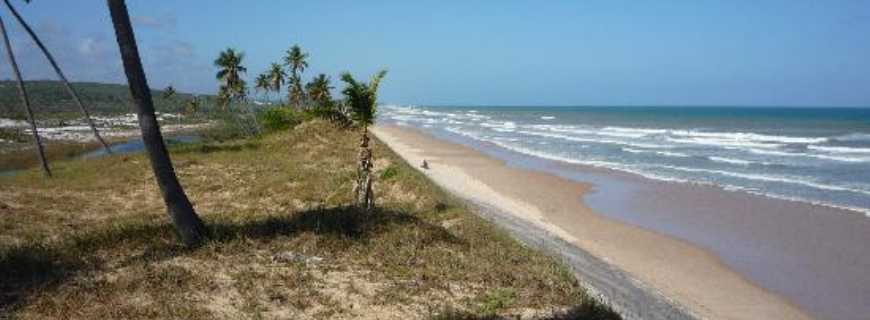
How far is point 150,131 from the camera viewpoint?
1057 centimetres

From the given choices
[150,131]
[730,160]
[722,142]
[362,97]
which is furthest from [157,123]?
[722,142]

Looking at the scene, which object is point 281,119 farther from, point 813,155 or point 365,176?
point 813,155

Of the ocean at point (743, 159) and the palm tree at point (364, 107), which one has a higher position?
the palm tree at point (364, 107)

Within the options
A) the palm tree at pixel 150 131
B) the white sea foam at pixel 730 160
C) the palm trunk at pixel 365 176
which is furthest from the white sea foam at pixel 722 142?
the palm tree at pixel 150 131

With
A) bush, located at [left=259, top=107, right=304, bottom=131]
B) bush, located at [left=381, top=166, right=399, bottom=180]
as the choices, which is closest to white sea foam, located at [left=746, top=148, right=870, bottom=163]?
bush, located at [left=381, top=166, right=399, bottom=180]

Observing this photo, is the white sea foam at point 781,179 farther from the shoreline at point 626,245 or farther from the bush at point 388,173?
the bush at point 388,173

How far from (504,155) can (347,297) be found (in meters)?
34.2

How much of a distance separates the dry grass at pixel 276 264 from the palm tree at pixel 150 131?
15.3 inches

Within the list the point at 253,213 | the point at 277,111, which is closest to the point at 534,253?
the point at 253,213

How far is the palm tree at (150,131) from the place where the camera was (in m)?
10.1

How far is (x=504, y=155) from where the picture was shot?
42781 mm

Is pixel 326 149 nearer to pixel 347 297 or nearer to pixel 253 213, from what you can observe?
pixel 253 213

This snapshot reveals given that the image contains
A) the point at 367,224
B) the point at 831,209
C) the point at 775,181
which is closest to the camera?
the point at 367,224

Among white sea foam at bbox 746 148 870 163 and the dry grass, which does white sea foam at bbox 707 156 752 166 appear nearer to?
white sea foam at bbox 746 148 870 163
